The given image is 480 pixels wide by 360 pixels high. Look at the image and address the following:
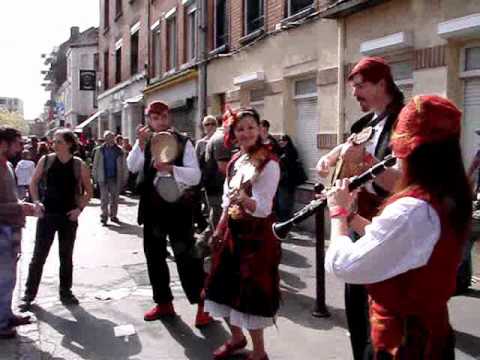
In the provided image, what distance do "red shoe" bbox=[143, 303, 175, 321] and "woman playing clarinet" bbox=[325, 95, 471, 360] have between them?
3427 millimetres

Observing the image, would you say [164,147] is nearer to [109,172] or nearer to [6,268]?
[6,268]

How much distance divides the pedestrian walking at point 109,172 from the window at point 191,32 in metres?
5.45

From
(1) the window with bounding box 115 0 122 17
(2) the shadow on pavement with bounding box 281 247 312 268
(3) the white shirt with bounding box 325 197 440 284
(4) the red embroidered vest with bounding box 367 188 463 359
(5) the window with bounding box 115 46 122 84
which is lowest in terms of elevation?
(2) the shadow on pavement with bounding box 281 247 312 268

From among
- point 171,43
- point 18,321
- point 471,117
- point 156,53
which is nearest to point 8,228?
point 18,321

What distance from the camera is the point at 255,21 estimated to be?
12.5 metres

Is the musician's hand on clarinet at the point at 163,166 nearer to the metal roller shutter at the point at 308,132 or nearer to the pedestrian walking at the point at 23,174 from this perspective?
the metal roller shutter at the point at 308,132

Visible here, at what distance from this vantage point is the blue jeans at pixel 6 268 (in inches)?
189

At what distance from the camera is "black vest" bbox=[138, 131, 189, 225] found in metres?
5.04

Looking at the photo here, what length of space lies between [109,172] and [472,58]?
717cm

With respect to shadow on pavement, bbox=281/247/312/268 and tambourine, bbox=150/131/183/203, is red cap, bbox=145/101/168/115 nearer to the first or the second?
tambourine, bbox=150/131/183/203

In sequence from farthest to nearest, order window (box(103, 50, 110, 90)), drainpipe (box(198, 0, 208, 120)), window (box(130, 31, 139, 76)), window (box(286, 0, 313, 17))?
window (box(103, 50, 110, 90))
window (box(130, 31, 139, 76))
drainpipe (box(198, 0, 208, 120))
window (box(286, 0, 313, 17))

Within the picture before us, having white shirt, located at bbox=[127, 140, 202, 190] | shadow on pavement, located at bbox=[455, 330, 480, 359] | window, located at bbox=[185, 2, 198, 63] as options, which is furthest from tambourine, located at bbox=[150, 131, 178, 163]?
window, located at bbox=[185, 2, 198, 63]

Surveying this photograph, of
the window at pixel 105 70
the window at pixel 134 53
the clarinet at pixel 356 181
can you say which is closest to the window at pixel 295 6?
the clarinet at pixel 356 181

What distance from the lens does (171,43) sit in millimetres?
18781
